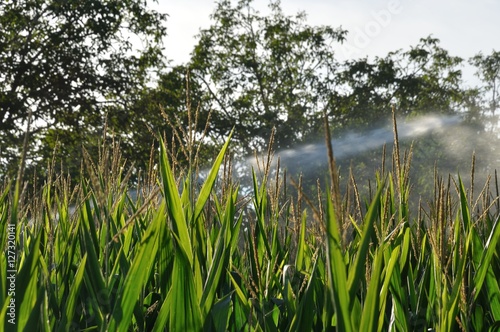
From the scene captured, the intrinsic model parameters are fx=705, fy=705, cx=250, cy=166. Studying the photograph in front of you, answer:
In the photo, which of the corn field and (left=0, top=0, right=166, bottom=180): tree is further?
(left=0, top=0, right=166, bottom=180): tree

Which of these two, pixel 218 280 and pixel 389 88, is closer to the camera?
pixel 218 280

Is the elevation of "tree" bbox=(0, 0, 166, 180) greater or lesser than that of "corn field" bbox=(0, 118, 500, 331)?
greater

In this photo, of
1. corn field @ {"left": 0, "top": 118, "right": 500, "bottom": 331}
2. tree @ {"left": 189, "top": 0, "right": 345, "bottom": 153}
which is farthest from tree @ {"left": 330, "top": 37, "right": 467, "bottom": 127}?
corn field @ {"left": 0, "top": 118, "right": 500, "bottom": 331}

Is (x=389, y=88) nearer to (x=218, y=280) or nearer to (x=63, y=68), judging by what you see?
(x=63, y=68)

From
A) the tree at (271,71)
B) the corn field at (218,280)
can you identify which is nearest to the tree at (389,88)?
the tree at (271,71)

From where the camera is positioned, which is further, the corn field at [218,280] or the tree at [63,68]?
the tree at [63,68]

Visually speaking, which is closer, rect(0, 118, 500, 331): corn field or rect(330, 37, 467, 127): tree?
rect(0, 118, 500, 331): corn field

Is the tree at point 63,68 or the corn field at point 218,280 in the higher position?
the tree at point 63,68

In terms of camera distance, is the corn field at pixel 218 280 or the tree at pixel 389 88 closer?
the corn field at pixel 218 280

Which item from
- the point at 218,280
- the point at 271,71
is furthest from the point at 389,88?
the point at 218,280

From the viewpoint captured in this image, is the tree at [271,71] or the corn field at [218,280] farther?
the tree at [271,71]

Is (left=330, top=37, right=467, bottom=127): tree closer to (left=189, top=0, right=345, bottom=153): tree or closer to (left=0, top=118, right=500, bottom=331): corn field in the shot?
(left=189, top=0, right=345, bottom=153): tree

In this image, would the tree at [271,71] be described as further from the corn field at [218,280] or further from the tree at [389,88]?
the corn field at [218,280]

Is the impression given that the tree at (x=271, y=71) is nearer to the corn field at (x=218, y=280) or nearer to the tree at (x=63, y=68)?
the tree at (x=63, y=68)
